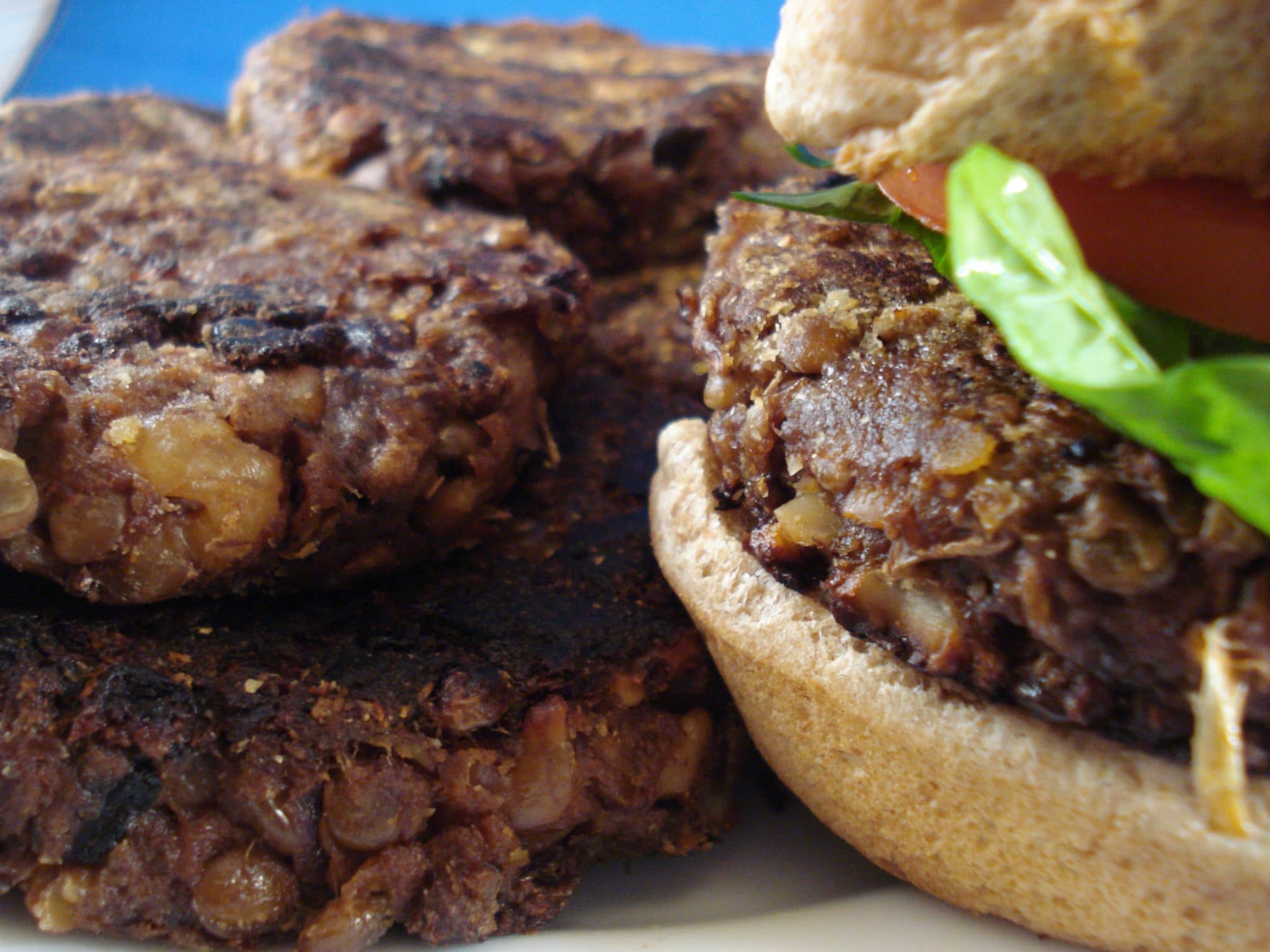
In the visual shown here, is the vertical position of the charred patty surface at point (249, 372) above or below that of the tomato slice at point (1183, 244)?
below

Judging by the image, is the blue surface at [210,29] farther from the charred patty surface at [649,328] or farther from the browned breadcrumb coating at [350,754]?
the browned breadcrumb coating at [350,754]

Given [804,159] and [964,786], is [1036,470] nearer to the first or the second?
[964,786]

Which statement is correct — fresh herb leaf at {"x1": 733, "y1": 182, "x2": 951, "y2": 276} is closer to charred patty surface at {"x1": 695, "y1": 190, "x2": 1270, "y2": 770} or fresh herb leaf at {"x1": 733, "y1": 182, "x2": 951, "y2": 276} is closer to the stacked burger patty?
charred patty surface at {"x1": 695, "y1": 190, "x2": 1270, "y2": 770}

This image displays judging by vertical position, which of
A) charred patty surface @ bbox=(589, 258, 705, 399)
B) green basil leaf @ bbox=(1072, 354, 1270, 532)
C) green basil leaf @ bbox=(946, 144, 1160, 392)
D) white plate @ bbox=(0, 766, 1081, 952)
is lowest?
white plate @ bbox=(0, 766, 1081, 952)

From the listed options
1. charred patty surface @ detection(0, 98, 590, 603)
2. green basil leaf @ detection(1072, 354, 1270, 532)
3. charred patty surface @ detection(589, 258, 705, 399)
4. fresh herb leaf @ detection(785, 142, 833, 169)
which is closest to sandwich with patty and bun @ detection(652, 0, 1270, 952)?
green basil leaf @ detection(1072, 354, 1270, 532)

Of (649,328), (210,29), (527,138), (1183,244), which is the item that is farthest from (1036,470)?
(210,29)

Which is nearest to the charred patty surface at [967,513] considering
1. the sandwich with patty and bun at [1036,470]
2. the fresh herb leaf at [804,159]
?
the sandwich with patty and bun at [1036,470]

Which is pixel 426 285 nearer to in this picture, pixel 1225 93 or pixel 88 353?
pixel 88 353

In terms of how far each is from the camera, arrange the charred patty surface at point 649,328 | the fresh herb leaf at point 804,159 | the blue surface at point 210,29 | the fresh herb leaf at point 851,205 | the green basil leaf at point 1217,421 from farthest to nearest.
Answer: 1. the blue surface at point 210,29
2. the charred patty surface at point 649,328
3. the fresh herb leaf at point 804,159
4. the fresh herb leaf at point 851,205
5. the green basil leaf at point 1217,421
